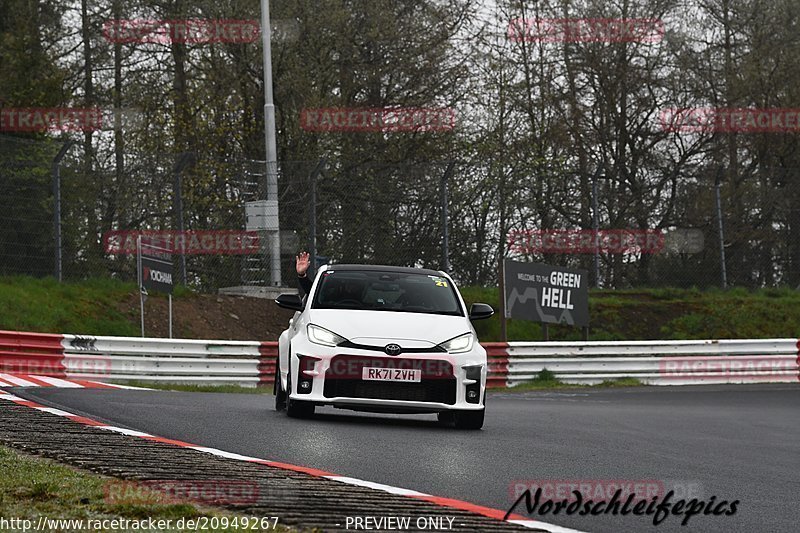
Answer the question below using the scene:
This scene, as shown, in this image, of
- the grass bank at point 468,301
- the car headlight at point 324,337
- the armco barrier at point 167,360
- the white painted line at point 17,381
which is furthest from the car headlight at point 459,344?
the grass bank at point 468,301

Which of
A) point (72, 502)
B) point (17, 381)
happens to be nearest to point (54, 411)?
point (17, 381)

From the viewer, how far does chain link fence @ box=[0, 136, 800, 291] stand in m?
23.4

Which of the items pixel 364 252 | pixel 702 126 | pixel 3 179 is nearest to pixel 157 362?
pixel 3 179

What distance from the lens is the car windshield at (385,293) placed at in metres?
13.0

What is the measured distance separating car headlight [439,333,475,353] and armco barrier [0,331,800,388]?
8296mm

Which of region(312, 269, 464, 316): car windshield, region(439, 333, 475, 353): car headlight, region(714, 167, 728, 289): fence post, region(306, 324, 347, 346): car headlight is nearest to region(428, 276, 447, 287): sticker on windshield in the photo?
region(312, 269, 464, 316): car windshield

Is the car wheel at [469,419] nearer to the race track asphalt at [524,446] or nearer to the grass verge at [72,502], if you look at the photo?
the race track asphalt at [524,446]

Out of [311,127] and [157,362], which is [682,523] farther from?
[311,127]

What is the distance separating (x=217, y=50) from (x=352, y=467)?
24847 millimetres

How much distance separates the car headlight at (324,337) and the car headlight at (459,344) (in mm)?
Result: 897

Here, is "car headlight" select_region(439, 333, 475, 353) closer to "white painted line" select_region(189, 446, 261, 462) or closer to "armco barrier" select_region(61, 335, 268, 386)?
"white painted line" select_region(189, 446, 261, 462)

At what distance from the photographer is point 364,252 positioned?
25250 mm

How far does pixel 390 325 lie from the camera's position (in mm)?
12352

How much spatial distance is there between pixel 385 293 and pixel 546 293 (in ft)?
39.3
